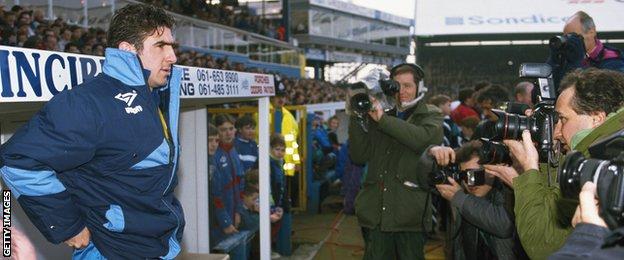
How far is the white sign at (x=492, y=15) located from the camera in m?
6.45

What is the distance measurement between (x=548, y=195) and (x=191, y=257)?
6.88 feet

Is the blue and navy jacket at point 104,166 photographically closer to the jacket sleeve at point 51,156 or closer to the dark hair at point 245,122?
the jacket sleeve at point 51,156

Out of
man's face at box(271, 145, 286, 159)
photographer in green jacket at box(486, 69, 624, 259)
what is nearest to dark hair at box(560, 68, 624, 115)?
photographer in green jacket at box(486, 69, 624, 259)

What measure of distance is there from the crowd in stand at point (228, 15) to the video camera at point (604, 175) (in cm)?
1010

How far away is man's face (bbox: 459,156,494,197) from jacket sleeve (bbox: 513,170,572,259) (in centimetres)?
95

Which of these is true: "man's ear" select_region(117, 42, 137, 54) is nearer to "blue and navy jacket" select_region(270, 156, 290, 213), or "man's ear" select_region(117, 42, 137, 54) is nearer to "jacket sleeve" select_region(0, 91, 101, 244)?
"jacket sleeve" select_region(0, 91, 101, 244)

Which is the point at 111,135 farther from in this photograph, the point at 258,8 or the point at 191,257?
the point at 258,8

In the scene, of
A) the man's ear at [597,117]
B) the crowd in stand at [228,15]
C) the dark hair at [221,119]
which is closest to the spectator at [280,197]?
the dark hair at [221,119]

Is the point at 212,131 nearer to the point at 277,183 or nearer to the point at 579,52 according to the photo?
the point at 277,183

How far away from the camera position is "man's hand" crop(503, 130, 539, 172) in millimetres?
2218

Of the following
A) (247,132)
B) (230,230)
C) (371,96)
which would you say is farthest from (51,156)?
(247,132)

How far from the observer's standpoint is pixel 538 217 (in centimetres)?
210

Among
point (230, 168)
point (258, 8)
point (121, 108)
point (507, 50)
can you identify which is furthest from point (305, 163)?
point (258, 8)

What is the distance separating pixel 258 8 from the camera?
73.7ft
